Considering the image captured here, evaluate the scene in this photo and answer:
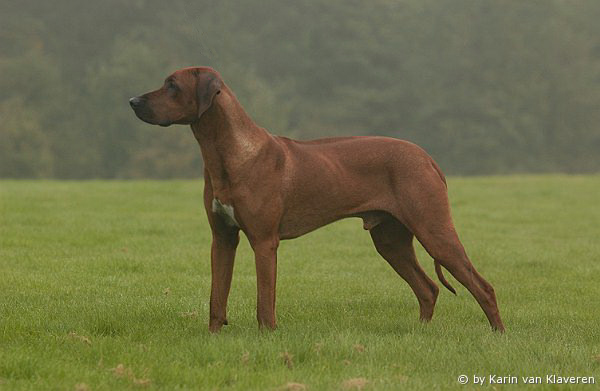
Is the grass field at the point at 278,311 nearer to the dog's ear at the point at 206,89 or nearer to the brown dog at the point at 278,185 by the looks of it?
the brown dog at the point at 278,185

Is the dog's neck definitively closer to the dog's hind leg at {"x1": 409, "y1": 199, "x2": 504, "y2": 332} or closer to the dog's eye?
the dog's eye

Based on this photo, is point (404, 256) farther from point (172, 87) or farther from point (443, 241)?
point (172, 87)

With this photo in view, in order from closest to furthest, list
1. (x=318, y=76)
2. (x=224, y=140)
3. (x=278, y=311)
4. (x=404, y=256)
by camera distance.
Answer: (x=224, y=140) → (x=404, y=256) → (x=278, y=311) → (x=318, y=76)

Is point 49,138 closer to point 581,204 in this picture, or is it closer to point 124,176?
point 124,176

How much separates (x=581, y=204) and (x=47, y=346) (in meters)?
18.2

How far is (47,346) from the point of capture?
6.30 m

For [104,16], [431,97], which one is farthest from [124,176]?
[431,97]

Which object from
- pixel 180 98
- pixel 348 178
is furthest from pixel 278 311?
pixel 180 98

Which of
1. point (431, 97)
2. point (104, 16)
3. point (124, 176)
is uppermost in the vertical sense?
point (104, 16)

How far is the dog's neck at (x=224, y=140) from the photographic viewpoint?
6.70 m

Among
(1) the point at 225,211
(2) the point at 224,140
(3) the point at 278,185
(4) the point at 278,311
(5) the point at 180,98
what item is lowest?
(4) the point at 278,311

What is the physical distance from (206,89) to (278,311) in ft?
9.07

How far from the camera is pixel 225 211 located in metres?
6.77

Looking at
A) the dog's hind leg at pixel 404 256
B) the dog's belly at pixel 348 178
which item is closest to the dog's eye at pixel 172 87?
the dog's belly at pixel 348 178
